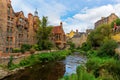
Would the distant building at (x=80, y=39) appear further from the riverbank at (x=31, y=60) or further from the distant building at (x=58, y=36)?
the riverbank at (x=31, y=60)

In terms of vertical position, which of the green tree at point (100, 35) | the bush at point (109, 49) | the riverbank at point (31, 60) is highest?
the green tree at point (100, 35)

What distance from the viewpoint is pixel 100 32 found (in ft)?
196

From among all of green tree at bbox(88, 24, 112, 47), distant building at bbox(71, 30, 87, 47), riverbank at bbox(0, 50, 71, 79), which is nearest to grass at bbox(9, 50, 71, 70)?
riverbank at bbox(0, 50, 71, 79)

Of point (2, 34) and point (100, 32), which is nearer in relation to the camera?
point (2, 34)

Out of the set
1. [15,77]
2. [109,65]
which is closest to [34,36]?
[15,77]

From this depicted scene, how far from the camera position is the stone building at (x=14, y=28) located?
41156 millimetres

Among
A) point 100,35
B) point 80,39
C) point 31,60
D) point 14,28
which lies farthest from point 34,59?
point 80,39

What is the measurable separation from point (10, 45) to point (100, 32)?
2922 centimetres

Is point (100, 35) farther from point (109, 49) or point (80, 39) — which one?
point (80, 39)

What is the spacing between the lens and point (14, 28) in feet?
152

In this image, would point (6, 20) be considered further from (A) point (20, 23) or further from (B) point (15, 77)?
(B) point (15, 77)

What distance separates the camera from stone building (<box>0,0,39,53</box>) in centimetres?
4116

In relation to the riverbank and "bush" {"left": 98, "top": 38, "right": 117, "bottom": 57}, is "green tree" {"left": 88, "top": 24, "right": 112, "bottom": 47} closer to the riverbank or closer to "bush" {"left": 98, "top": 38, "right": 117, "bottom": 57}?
"bush" {"left": 98, "top": 38, "right": 117, "bottom": 57}

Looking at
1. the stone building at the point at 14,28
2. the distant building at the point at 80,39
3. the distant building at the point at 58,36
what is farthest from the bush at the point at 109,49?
the distant building at the point at 80,39
